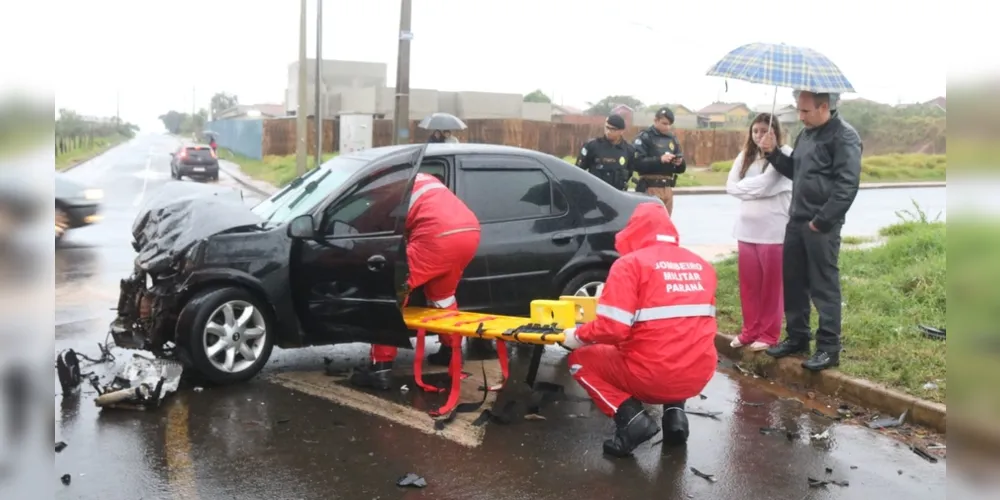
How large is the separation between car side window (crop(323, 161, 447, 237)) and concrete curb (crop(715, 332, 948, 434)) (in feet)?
10.4

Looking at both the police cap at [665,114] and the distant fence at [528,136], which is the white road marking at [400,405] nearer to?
the police cap at [665,114]

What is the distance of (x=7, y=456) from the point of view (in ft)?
5.03

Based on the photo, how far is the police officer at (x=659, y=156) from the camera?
920 centimetres

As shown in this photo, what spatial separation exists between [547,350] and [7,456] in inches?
224

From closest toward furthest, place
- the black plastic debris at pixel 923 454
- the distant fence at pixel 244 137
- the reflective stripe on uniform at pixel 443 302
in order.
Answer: the black plastic debris at pixel 923 454 → the reflective stripe on uniform at pixel 443 302 → the distant fence at pixel 244 137

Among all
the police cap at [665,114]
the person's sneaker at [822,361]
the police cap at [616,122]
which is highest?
the police cap at [665,114]

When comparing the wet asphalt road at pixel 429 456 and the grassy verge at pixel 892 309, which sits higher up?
the grassy verge at pixel 892 309

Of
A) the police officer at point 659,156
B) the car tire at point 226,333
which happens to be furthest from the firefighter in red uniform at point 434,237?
the police officer at point 659,156

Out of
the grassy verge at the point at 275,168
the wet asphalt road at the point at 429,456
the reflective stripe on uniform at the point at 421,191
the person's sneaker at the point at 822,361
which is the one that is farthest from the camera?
the grassy verge at the point at 275,168

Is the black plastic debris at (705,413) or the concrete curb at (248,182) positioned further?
the concrete curb at (248,182)

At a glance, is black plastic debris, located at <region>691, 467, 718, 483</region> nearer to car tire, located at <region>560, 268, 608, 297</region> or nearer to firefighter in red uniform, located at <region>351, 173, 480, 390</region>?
firefighter in red uniform, located at <region>351, 173, 480, 390</region>

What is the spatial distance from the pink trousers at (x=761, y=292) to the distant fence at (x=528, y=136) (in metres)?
32.1

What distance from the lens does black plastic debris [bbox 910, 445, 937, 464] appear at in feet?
15.4

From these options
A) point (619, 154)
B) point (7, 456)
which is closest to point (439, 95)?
point (619, 154)
